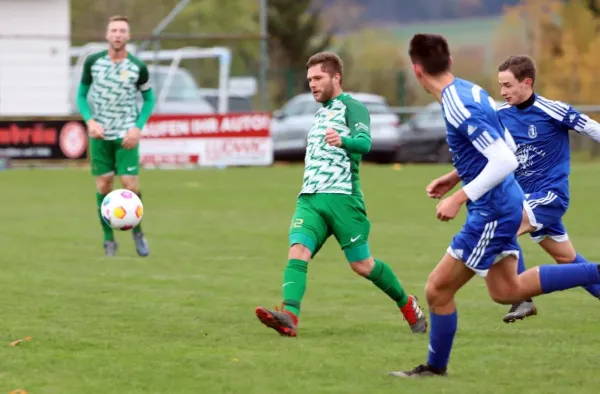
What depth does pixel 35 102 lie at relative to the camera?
2925 cm

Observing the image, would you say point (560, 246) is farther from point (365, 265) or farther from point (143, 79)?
point (143, 79)

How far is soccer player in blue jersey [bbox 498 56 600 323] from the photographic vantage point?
8781mm

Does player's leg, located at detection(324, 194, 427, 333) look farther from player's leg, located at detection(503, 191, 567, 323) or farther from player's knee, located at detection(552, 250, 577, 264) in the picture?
player's knee, located at detection(552, 250, 577, 264)

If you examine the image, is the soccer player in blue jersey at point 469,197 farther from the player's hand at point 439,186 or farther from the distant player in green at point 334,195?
the distant player in green at point 334,195

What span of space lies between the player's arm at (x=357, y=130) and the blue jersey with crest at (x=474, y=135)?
1.36 metres

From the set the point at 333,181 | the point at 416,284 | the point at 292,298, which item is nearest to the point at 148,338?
the point at 292,298

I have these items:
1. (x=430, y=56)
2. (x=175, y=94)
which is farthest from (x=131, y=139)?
(x=175, y=94)

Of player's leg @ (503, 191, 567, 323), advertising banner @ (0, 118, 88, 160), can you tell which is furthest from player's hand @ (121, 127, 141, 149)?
advertising banner @ (0, 118, 88, 160)

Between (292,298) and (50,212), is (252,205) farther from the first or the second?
(292,298)

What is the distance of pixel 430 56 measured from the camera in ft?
21.3

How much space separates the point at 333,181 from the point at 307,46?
55.8 m

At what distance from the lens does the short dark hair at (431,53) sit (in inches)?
255

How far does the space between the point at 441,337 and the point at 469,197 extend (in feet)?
2.51

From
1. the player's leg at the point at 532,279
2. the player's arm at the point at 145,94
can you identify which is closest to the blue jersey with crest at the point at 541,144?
the player's leg at the point at 532,279
